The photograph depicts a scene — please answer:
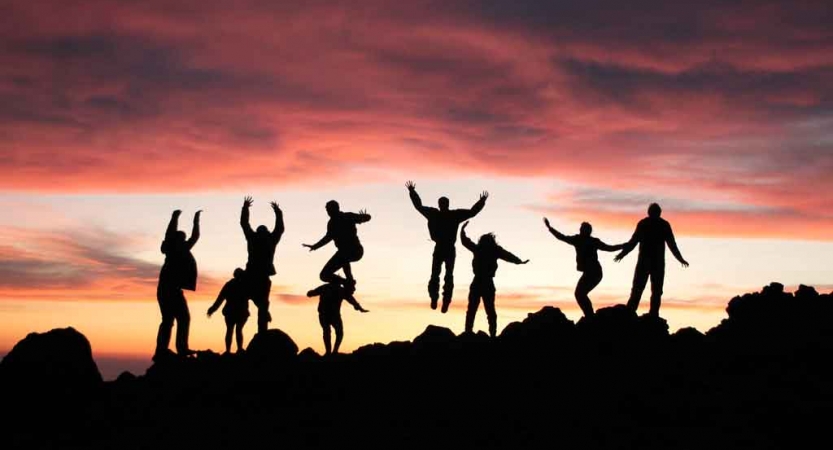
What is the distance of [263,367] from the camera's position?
28.9 metres

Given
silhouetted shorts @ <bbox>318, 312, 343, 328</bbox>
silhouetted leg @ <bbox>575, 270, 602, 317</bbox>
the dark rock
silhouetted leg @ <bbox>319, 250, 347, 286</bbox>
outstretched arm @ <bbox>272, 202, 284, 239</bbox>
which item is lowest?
the dark rock

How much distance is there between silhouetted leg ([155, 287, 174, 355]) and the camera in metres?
27.7

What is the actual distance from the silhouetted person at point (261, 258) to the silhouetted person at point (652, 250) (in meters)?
9.72

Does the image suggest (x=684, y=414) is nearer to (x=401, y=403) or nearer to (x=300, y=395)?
(x=401, y=403)

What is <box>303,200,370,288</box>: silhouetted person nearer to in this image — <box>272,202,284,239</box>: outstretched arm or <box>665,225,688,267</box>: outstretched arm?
<box>272,202,284,239</box>: outstretched arm

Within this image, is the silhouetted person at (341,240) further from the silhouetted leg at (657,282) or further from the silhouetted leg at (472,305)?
the silhouetted leg at (657,282)

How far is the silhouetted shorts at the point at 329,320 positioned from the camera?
2992 cm

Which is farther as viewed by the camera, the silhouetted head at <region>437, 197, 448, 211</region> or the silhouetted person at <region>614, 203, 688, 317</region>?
the silhouetted head at <region>437, 197, 448, 211</region>

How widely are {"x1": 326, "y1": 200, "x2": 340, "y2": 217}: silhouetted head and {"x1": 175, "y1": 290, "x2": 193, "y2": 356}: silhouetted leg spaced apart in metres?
4.75

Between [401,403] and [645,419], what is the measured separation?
6.22 m

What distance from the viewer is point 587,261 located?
28.9 meters

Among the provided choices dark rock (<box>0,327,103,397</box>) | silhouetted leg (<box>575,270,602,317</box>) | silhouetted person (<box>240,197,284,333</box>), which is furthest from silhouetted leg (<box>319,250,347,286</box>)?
dark rock (<box>0,327,103,397</box>)

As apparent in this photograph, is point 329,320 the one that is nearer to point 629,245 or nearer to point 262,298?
point 262,298

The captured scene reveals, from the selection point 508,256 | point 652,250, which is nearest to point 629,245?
point 652,250
